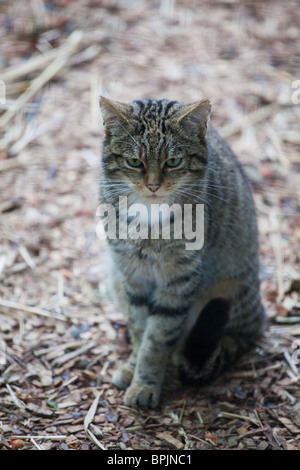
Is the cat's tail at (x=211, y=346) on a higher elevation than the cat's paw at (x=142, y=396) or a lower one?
higher

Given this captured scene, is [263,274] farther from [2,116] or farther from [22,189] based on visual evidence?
[2,116]

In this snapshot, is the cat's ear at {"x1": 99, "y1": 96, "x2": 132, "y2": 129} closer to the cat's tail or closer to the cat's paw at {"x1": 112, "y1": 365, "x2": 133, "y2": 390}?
the cat's tail

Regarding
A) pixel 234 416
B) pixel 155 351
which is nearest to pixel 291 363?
pixel 234 416

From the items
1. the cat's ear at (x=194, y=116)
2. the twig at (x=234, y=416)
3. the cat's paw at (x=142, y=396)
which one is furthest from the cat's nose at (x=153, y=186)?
the twig at (x=234, y=416)

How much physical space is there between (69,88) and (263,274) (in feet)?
8.82

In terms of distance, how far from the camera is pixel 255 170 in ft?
16.1

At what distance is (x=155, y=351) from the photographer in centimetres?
325

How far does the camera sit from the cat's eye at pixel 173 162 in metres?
2.91

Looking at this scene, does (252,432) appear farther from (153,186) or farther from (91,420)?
(153,186)

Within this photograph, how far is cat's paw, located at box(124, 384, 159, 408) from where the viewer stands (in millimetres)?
3178

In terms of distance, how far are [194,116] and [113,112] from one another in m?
0.40

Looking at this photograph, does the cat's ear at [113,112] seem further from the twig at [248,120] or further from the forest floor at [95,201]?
the twig at [248,120]

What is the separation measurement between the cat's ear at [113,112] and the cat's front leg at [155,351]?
1071 mm
